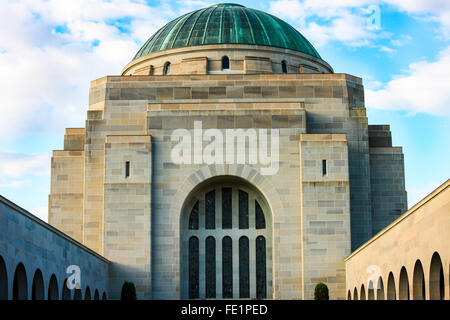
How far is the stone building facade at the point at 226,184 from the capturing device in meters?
39.7

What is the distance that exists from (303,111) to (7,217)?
20.7 m

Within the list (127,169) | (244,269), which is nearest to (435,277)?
(244,269)

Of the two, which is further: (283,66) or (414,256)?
(283,66)

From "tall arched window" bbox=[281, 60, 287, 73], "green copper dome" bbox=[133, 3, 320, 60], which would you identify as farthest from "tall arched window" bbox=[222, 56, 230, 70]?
"tall arched window" bbox=[281, 60, 287, 73]

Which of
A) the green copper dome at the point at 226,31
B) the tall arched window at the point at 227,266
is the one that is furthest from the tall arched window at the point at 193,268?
the green copper dome at the point at 226,31

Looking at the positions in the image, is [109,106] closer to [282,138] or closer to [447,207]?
[282,138]

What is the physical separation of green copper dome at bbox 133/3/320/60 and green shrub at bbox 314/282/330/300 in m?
18.1

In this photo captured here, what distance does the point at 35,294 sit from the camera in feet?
91.0

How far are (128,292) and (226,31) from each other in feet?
66.5

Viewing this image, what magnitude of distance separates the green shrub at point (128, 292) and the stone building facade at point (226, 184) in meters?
1.50

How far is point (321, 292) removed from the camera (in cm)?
3759

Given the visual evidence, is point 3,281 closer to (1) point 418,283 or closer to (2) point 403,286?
(1) point 418,283

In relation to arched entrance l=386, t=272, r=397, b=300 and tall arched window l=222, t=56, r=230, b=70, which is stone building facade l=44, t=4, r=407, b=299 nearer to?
tall arched window l=222, t=56, r=230, b=70

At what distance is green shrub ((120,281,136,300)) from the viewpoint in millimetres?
37281
